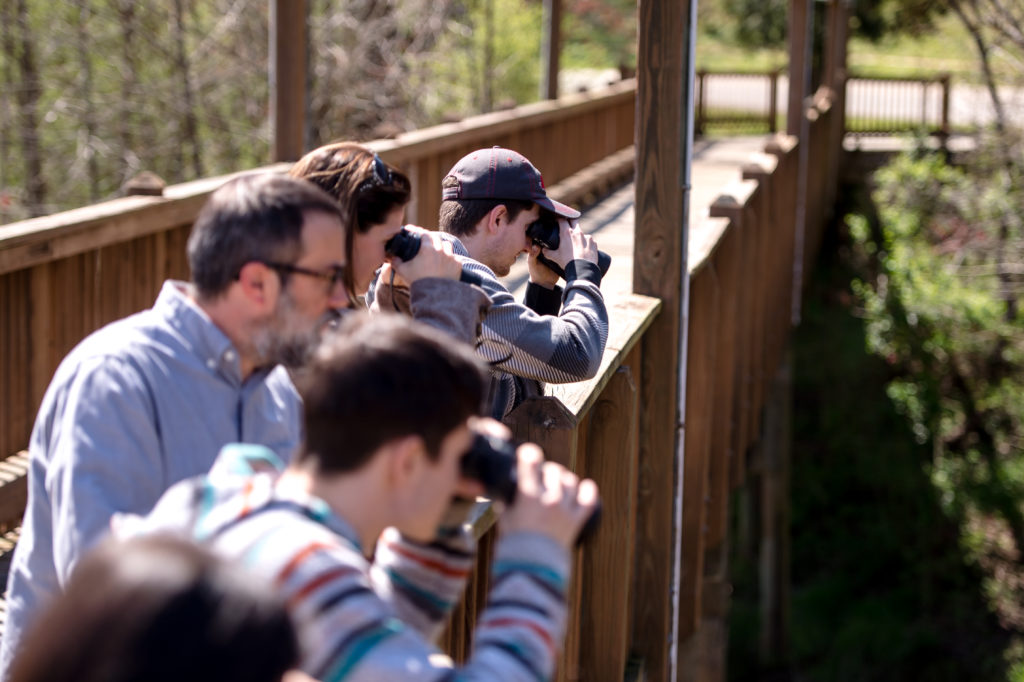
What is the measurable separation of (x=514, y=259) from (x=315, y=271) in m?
1.28

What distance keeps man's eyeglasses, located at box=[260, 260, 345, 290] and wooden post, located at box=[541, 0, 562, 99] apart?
1051 cm

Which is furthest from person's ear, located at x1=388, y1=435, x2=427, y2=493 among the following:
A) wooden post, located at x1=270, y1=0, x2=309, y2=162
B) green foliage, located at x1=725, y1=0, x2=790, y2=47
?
green foliage, located at x1=725, y1=0, x2=790, y2=47

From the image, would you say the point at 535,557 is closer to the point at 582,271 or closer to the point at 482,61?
the point at 582,271

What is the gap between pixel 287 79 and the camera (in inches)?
283

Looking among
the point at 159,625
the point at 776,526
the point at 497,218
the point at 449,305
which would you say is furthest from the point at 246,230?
the point at 776,526

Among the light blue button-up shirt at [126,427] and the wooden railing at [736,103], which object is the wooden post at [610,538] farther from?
the wooden railing at [736,103]

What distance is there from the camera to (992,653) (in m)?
13.8

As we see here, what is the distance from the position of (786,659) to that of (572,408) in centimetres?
1300

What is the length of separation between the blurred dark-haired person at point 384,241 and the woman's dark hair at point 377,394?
2.78 ft

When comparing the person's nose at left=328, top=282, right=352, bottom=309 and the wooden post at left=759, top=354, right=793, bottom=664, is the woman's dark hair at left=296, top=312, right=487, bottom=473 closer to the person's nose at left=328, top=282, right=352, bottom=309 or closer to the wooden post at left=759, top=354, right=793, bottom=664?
the person's nose at left=328, top=282, right=352, bottom=309

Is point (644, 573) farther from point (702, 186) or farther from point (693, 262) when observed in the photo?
point (702, 186)

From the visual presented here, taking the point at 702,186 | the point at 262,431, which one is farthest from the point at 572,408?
the point at 702,186

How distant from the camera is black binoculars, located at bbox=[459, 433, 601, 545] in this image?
177cm

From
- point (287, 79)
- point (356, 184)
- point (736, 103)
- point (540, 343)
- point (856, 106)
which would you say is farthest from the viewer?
point (736, 103)
